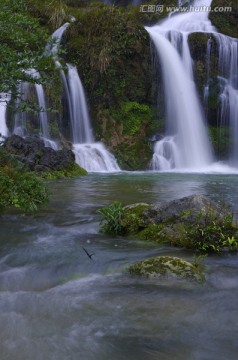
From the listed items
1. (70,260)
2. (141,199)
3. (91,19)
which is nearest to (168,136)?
(91,19)

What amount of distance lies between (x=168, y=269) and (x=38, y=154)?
12354mm

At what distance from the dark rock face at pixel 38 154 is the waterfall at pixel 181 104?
8412 mm

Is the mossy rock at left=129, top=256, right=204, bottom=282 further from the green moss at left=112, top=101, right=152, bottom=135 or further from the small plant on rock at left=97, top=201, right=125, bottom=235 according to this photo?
the green moss at left=112, top=101, right=152, bottom=135

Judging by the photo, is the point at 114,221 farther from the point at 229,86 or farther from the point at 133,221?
the point at 229,86

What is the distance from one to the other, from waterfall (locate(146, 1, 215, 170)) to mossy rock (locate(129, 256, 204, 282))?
18.9 metres

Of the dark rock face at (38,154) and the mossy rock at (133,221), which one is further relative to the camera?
the dark rock face at (38,154)

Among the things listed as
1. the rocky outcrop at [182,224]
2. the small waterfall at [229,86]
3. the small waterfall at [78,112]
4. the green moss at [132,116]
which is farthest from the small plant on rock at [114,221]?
the small waterfall at [229,86]

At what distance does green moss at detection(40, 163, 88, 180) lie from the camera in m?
15.1

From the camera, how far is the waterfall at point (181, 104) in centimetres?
2423

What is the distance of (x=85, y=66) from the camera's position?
78.7 ft

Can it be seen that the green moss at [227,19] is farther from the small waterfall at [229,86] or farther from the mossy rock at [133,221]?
the mossy rock at [133,221]

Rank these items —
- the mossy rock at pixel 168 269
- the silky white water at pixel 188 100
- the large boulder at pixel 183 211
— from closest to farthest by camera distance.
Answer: the mossy rock at pixel 168 269 → the large boulder at pixel 183 211 → the silky white water at pixel 188 100

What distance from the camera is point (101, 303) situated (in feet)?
14.1

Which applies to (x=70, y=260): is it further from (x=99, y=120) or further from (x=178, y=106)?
(x=178, y=106)
